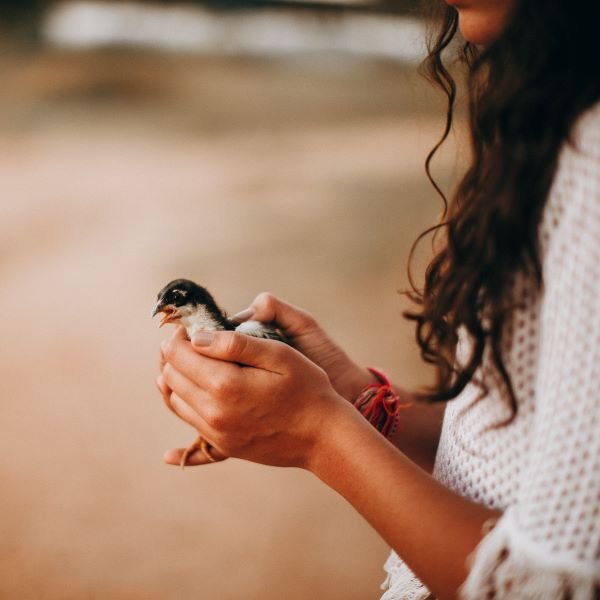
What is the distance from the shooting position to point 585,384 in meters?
0.47

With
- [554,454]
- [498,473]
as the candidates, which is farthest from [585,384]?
[498,473]

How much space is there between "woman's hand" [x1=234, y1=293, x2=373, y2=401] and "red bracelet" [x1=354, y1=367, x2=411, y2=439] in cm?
5

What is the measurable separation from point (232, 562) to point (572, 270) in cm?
158

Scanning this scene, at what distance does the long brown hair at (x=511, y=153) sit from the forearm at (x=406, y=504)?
10 centimetres

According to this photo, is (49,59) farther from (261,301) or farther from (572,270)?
(572,270)

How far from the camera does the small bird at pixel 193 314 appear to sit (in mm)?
903

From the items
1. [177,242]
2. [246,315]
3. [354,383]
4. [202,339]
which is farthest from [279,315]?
[177,242]

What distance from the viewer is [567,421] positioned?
48 cm

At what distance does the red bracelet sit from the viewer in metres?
0.86

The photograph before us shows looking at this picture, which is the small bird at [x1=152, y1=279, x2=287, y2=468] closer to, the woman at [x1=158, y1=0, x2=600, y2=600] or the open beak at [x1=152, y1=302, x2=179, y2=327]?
the open beak at [x1=152, y1=302, x2=179, y2=327]

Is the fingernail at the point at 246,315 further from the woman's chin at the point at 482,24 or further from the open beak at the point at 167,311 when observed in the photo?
the woman's chin at the point at 482,24

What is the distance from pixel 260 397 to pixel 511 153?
1.18 ft

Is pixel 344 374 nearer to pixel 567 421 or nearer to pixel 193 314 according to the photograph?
pixel 193 314

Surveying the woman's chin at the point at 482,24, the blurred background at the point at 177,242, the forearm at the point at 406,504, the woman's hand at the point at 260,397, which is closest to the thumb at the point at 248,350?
the woman's hand at the point at 260,397
